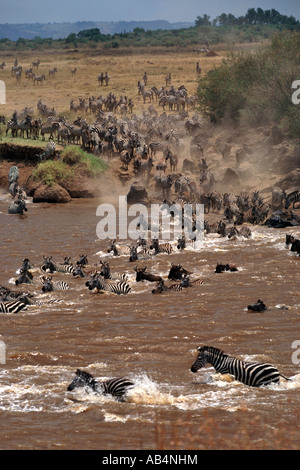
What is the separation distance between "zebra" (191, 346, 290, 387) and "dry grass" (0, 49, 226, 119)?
85.8 ft

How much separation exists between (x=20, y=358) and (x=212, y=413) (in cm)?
331

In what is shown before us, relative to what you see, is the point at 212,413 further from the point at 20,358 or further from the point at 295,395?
the point at 20,358

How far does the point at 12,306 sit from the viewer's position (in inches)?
498

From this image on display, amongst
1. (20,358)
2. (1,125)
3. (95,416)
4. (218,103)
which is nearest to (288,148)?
(218,103)

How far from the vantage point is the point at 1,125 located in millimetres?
29953

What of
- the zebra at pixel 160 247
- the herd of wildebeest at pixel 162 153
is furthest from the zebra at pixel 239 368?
the herd of wildebeest at pixel 162 153

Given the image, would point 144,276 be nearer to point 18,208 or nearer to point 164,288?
point 164,288

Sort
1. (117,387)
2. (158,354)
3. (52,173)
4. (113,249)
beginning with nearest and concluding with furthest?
(117,387) → (158,354) → (113,249) → (52,173)

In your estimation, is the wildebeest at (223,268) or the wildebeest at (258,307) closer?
the wildebeest at (258,307)

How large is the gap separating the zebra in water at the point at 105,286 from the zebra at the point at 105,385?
16.9 ft

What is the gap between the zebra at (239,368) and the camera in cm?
874

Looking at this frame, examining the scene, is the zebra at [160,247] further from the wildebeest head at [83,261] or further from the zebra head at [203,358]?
the zebra head at [203,358]

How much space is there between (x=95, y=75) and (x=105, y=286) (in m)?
35.2

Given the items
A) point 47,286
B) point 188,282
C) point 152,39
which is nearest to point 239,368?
point 188,282
